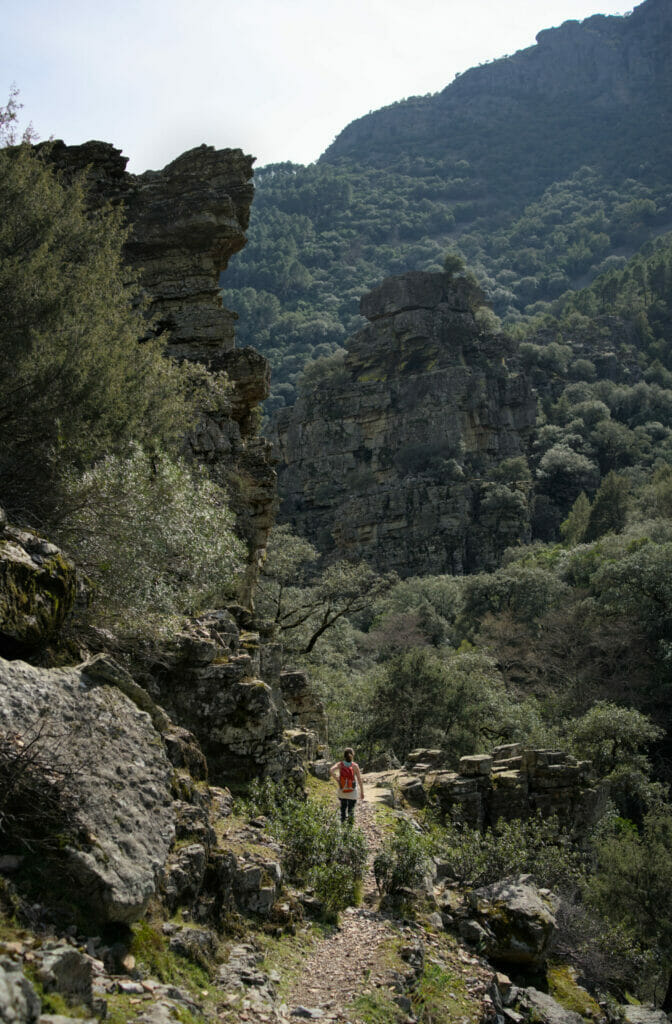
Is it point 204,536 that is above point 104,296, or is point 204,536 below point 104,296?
below

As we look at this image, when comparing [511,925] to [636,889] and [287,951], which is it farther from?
[636,889]

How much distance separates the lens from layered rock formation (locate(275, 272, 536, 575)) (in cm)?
6681

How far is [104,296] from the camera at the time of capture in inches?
569

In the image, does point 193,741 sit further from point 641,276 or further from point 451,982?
point 641,276

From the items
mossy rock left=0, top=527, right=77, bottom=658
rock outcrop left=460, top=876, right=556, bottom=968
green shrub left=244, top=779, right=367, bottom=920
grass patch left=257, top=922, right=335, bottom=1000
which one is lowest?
rock outcrop left=460, top=876, right=556, bottom=968

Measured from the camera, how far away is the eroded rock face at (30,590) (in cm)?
825

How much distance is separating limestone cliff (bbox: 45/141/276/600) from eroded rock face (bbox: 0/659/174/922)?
480 inches

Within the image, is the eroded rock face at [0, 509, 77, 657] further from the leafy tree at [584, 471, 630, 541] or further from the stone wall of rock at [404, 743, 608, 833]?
the leafy tree at [584, 471, 630, 541]

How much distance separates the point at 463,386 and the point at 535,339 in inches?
862

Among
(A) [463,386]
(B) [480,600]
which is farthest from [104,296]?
(A) [463,386]

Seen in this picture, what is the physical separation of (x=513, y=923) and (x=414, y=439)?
6251cm

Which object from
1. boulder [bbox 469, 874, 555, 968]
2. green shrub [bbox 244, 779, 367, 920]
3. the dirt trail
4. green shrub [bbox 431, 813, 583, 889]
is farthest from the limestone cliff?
the dirt trail

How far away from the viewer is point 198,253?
2262 centimetres

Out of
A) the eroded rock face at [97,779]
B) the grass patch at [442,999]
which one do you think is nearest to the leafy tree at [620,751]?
the grass patch at [442,999]
